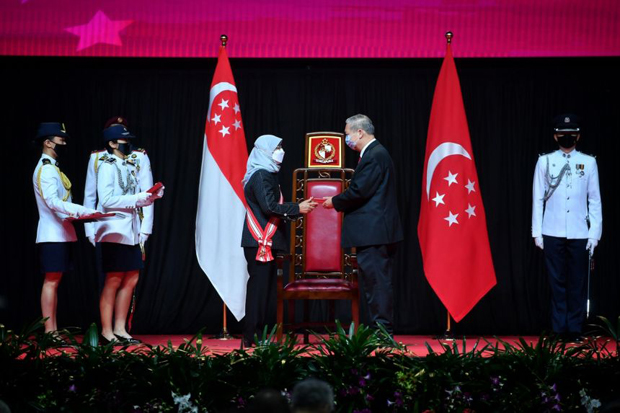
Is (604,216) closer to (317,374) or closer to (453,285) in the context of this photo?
(453,285)

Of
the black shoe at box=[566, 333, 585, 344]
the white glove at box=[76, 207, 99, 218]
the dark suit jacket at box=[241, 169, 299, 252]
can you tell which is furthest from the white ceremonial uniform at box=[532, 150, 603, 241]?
the white glove at box=[76, 207, 99, 218]

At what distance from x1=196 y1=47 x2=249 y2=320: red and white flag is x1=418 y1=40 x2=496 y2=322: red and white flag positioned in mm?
1386

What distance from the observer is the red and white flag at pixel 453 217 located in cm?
589

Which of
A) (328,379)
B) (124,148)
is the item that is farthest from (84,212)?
(328,379)

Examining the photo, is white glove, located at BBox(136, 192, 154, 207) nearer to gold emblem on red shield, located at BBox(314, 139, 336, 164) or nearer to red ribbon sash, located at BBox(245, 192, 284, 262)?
red ribbon sash, located at BBox(245, 192, 284, 262)

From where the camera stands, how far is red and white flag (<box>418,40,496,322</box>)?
19.3 ft

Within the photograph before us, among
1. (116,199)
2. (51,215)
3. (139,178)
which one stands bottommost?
(51,215)

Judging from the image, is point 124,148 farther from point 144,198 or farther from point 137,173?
point 144,198

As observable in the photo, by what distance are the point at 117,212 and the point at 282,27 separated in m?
2.11

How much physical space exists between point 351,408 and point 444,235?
2708 millimetres

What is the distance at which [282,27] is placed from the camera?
6.38m

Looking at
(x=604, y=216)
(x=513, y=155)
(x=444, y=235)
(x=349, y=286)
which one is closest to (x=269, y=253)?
(x=349, y=286)

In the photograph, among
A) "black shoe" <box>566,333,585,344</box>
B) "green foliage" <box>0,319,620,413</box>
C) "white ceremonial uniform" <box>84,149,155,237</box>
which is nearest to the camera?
"green foliage" <box>0,319,620,413</box>

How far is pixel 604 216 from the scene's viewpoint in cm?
657
